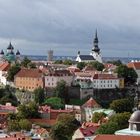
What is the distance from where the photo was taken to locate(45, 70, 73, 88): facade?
77.6m

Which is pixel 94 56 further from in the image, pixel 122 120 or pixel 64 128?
pixel 64 128

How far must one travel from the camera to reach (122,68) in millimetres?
83750

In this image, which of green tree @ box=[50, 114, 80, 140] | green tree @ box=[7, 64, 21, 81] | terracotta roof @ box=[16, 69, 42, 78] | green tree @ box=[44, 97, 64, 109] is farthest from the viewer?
green tree @ box=[7, 64, 21, 81]

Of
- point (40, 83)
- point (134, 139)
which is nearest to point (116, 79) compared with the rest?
point (40, 83)

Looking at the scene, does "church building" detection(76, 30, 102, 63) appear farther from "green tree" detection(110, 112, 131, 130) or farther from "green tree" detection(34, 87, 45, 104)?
"green tree" detection(110, 112, 131, 130)

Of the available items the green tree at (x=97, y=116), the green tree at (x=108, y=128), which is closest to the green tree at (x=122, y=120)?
the green tree at (x=108, y=128)

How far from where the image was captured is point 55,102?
72312 millimetres

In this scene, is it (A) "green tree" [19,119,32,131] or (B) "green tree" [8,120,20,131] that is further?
(A) "green tree" [19,119,32,131]

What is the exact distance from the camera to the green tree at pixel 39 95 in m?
73.9

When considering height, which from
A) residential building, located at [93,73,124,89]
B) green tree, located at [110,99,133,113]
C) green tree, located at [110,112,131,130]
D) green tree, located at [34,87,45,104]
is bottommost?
green tree, located at [110,112,131,130]

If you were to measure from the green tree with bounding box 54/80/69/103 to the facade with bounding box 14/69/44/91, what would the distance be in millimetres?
3772

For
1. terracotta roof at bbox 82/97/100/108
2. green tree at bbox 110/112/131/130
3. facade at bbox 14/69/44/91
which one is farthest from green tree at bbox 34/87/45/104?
green tree at bbox 110/112/131/130

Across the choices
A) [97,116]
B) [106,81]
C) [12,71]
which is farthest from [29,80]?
[97,116]

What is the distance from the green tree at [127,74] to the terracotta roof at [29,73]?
10421mm
